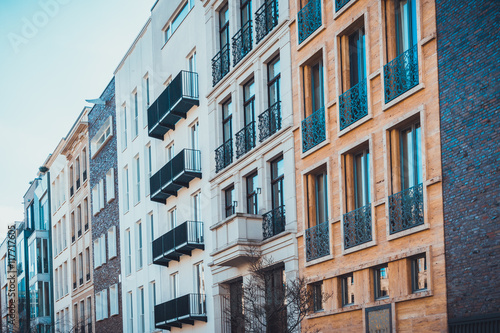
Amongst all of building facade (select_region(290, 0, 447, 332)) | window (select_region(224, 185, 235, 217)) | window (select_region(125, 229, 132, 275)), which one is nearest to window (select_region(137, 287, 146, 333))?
window (select_region(125, 229, 132, 275))

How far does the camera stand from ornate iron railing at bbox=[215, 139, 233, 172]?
111 feet

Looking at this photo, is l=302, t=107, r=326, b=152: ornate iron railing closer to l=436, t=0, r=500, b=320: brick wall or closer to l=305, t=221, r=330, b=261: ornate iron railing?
l=305, t=221, r=330, b=261: ornate iron railing

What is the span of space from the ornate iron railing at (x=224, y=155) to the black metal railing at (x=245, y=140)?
0.87m

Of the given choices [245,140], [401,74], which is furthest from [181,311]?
[401,74]

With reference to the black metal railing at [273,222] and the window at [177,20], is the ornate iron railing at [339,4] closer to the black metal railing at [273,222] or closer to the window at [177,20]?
the black metal railing at [273,222]

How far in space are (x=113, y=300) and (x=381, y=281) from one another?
1148 inches

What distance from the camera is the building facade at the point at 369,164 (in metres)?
21.5

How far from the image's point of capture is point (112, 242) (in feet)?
167

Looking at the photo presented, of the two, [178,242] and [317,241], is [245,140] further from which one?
[317,241]

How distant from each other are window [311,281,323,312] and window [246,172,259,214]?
17.1 ft

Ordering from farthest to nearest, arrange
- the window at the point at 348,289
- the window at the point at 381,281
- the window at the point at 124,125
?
the window at the point at 124,125
the window at the point at 348,289
the window at the point at 381,281

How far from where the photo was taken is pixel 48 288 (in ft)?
223

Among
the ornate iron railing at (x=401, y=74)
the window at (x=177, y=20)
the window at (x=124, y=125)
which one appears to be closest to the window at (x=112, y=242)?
the window at (x=124, y=125)

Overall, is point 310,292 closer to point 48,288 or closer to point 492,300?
point 492,300
